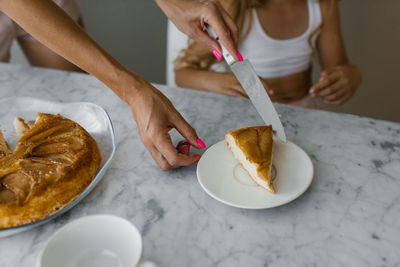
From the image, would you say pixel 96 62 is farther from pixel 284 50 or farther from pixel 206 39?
pixel 284 50

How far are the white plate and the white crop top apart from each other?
0.76 meters

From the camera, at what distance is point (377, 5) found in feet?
6.66

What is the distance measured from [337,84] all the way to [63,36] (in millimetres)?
1017

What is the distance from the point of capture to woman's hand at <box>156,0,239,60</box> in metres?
0.97

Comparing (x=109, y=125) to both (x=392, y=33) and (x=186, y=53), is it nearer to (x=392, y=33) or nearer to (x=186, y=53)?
(x=186, y=53)

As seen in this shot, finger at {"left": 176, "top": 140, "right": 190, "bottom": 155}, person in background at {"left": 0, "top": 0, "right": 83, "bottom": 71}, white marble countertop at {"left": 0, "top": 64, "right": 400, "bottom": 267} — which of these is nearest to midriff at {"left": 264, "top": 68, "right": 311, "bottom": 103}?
white marble countertop at {"left": 0, "top": 64, "right": 400, "bottom": 267}

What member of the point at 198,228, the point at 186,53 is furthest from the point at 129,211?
the point at 186,53

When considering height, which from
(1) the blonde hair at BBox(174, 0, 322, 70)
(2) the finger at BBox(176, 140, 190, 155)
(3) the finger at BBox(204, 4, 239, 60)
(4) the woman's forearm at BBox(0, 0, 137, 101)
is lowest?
(1) the blonde hair at BBox(174, 0, 322, 70)

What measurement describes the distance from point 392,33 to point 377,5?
0.20 meters

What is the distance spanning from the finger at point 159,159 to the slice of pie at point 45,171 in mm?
132

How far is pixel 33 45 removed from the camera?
1604 mm

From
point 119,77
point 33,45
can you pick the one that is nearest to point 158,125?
point 119,77

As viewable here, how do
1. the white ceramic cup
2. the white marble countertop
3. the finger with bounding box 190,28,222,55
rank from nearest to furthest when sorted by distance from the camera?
the white ceramic cup → the white marble countertop → the finger with bounding box 190,28,222,55

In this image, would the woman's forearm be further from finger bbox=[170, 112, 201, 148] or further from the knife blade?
the knife blade
